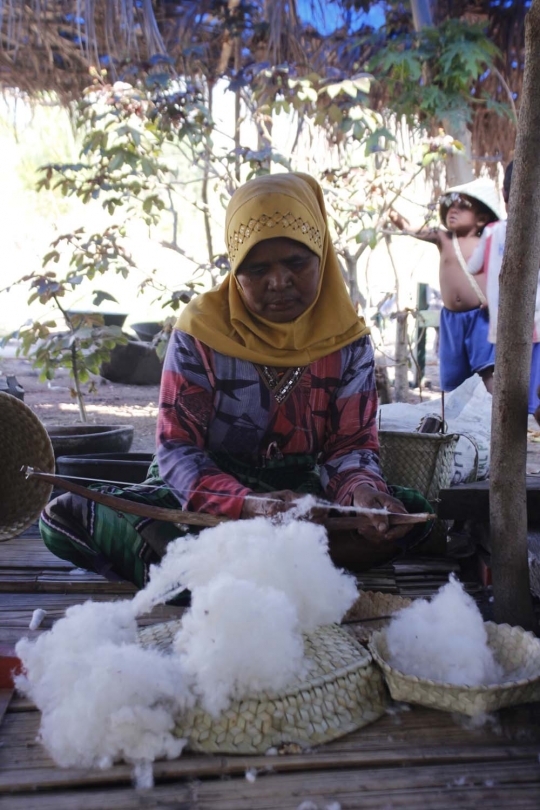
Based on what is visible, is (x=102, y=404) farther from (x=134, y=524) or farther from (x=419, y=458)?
(x=134, y=524)

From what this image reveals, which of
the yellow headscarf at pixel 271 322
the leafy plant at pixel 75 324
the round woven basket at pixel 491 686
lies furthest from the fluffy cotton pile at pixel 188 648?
the leafy plant at pixel 75 324

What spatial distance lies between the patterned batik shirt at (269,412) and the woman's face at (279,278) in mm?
189

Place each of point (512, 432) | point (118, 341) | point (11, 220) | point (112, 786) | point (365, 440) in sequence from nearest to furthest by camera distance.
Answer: point (112, 786) → point (512, 432) → point (365, 440) → point (118, 341) → point (11, 220)

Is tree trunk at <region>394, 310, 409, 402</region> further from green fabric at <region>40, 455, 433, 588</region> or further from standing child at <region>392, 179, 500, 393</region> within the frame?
green fabric at <region>40, 455, 433, 588</region>

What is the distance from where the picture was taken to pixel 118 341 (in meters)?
4.04

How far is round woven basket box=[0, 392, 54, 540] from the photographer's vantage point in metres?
2.26

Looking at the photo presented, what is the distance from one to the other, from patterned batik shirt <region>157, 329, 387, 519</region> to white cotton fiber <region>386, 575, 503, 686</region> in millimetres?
421

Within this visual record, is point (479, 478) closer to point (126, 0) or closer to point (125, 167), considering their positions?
point (125, 167)

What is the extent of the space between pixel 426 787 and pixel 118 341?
→ 309 cm

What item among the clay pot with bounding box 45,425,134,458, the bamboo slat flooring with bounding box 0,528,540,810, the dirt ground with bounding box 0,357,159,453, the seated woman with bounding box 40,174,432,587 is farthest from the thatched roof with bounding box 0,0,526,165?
the bamboo slat flooring with bounding box 0,528,540,810

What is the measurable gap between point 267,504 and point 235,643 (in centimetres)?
44

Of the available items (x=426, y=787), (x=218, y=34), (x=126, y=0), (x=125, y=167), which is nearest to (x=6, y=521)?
(x=426, y=787)

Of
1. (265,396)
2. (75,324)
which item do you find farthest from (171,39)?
(265,396)

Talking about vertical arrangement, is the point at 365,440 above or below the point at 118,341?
below
